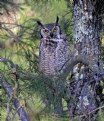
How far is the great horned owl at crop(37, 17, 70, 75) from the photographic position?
12.0 ft

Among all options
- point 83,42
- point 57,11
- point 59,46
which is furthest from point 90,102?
point 57,11

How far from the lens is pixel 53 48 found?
3689 millimetres

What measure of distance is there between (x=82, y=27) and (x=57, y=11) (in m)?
1.89

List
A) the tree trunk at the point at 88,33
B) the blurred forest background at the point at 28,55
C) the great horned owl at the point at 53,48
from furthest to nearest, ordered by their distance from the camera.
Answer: the great horned owl at the point at 53,48 < the tree trunk at the point at 88,33 < the blurred forest background at the point at 28,55

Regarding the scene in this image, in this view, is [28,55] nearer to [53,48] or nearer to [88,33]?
[53,48]

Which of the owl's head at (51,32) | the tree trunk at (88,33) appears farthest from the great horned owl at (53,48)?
the tree trunk at (88,33)

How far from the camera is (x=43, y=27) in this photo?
3.66 metres

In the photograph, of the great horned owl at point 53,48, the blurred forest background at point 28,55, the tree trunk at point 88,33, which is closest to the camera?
the blurred forest background at point 28,55

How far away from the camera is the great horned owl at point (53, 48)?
3.65m

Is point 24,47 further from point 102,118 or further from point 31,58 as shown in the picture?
point 102,118

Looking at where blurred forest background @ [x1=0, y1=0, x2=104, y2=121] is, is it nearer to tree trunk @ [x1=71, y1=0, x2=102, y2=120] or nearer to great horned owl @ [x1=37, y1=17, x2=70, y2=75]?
great horned owl @ [x1=37, y1=17, x2=70, y2=75]

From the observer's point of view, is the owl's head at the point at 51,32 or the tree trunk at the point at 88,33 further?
the owl's head at the point at 51,32

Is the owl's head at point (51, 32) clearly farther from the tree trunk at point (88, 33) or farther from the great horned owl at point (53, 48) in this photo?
the tree trunk at point (88, 33)

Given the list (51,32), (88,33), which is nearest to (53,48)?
(51,32)
